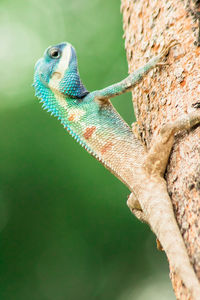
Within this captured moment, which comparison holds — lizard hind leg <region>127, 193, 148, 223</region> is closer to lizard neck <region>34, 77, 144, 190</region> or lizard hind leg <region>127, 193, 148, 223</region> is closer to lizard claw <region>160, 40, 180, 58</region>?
lizard neck <region>34, 77, 144, 190</region>

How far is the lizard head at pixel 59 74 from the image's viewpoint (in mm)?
3623

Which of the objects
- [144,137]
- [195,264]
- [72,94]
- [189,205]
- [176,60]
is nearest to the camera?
[195,264]

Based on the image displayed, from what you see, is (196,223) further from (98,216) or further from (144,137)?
(98,216)

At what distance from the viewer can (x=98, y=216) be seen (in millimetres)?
7734

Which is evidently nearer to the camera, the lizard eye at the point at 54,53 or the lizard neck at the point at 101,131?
the lizard neck at the point at 101,131

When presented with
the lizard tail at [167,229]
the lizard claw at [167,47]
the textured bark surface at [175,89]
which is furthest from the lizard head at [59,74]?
the lizard tail at [167,229]

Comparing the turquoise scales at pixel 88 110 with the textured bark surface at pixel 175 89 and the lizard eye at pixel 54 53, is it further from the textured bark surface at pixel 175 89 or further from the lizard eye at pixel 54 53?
the textured bark surface at pixel 175 89

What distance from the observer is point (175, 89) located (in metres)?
2.70

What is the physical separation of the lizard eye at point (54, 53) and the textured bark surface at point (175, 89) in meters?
0.67

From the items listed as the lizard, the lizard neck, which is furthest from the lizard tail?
the lizard neck

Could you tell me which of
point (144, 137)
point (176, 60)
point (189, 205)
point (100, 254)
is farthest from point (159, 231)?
point (100, 254)

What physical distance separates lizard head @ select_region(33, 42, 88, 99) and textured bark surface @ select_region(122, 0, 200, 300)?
0.53 metres

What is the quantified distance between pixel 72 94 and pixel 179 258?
1.97m

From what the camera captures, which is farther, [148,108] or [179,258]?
[148,108]
